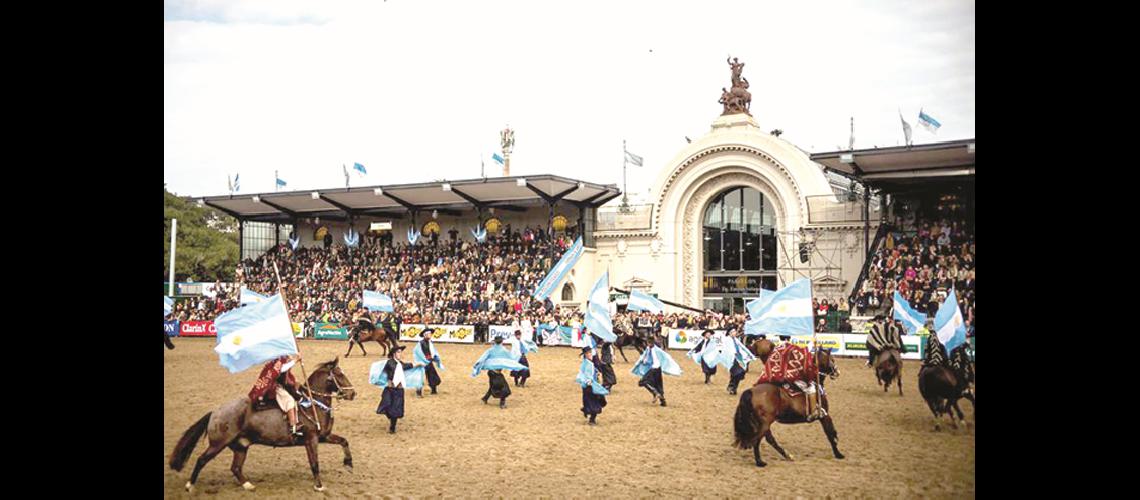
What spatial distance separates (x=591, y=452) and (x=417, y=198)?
88.8 ft

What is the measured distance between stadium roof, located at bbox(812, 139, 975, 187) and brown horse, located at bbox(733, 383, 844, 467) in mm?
16033

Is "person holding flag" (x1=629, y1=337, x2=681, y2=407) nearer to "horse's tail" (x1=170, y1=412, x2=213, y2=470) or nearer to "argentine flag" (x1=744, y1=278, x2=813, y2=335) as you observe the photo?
"argentine flag" (x1=744, y1=278, x2=813, y2=335)

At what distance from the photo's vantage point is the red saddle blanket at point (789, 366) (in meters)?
11.7

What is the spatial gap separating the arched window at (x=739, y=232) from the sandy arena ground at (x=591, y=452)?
15449 mm

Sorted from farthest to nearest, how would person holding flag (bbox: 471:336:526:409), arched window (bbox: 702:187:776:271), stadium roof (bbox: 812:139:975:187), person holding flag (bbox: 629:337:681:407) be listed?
arched window (bbox: 702:187:776:271) < stadium roof (bbox: 812:139:975:187) < person holding flag (bbox: 629:337:681:407) < person holding flag (bbox: 471:336:526:409)

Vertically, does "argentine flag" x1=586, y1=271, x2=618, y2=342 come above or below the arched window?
below

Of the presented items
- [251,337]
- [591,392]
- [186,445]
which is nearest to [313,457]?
[186,445]

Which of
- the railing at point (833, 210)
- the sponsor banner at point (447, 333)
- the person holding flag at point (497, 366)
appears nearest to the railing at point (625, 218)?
the railing at point (833, 210)

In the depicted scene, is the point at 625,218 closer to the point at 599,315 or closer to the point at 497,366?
the point at 599,315

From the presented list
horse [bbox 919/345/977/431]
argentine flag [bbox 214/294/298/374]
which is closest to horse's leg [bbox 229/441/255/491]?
argentine flag [bbox 214/294/298/374]

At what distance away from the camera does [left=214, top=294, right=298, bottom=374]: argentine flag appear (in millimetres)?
10172

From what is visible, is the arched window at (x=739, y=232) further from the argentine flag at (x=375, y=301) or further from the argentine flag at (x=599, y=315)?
the argentine flag at (x=599, y=315)
